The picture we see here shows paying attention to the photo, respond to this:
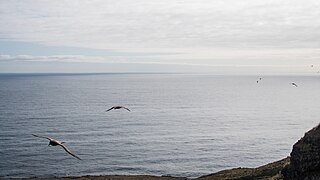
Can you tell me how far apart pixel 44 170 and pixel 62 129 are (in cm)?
3684

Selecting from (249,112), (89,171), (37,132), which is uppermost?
(249,112)

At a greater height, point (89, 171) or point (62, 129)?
point (62, 129)

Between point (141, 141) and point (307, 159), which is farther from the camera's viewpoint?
point (141, 141)

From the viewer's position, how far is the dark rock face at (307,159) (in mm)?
24797

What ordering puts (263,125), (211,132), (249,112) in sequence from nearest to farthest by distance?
(211,132)
(263,125)
(249,112)

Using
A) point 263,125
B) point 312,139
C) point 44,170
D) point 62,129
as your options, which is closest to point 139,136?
point 62,129

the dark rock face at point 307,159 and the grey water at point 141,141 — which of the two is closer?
the dark rock face at point 307,159

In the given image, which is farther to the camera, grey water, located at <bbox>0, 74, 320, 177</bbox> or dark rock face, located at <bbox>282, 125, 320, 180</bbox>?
grey water, located at <bbox>0, 74, 320, 177</bbox>

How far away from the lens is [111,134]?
9800cm

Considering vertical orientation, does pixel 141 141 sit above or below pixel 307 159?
below

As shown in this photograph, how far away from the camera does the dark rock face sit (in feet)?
81.4

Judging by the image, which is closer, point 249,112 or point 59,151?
point 59,151

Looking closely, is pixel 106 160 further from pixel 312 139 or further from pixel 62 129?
pixel 312 139

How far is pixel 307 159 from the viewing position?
990 inches
